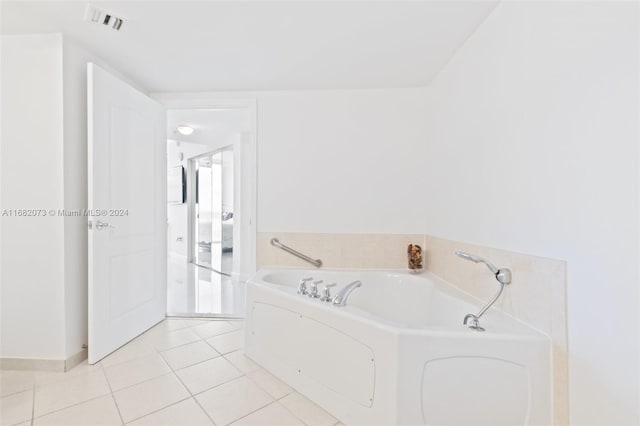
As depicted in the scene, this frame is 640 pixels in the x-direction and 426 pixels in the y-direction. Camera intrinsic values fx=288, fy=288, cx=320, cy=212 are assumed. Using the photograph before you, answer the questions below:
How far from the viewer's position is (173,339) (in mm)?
2316

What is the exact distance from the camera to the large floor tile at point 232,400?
4.80 feet

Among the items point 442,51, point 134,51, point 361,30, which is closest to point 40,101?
point 134,51

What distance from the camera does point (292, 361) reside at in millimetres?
1735

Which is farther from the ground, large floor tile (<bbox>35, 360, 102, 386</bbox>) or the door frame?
the door frame

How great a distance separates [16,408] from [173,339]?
91 centimetres

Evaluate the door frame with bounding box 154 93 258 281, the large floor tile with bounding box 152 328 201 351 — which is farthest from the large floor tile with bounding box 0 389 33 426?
the door frame with bounding box 154 93 258 281

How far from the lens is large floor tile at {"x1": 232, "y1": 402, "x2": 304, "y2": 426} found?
1.41 m

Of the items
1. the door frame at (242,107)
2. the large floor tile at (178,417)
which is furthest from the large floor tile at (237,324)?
the large floor tile at (178,417)

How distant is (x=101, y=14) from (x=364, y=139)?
1999 millimetres

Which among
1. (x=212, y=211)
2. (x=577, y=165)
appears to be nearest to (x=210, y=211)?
(x=212, y=211)

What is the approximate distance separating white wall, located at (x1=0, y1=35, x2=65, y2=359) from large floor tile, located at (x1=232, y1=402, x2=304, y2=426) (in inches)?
54.3

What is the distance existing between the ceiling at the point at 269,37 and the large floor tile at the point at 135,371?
2153 mm

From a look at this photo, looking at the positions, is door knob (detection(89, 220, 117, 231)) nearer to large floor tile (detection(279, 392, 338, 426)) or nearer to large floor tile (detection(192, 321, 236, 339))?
large floor tile (detection(192, 321, 236, 339))

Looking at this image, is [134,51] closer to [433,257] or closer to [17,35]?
[17,35]
